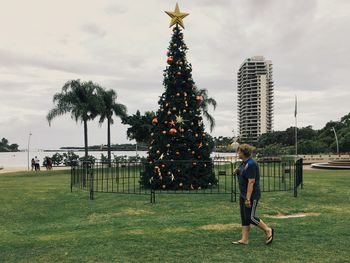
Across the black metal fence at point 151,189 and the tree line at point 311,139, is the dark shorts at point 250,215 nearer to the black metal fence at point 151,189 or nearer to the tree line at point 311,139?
the black metal fence at point 151,189

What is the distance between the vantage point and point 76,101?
116 ft

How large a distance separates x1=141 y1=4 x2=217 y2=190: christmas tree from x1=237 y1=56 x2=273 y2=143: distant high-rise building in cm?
7985

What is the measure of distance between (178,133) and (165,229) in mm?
8106

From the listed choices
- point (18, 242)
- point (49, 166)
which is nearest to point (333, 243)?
point (18, 242)

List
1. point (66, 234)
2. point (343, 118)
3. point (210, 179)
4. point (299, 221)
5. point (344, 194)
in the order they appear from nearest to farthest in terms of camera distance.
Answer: point (66, 234) < point (299, 221) < point (344, 194) < point (210, 179) < point (343, 118)

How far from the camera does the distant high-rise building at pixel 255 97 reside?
97.6 metres

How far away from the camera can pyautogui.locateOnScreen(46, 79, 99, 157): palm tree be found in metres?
35.3

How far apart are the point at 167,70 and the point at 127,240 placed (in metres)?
10.4

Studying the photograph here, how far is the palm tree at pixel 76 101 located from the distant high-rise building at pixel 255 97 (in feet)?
208

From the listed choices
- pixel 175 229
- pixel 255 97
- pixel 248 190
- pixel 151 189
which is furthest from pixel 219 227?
pixel 255 97

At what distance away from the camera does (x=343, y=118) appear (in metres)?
94.8

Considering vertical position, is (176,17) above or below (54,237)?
above

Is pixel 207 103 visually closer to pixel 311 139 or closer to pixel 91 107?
pixel 91 107

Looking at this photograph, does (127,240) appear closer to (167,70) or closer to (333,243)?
(333,243)
